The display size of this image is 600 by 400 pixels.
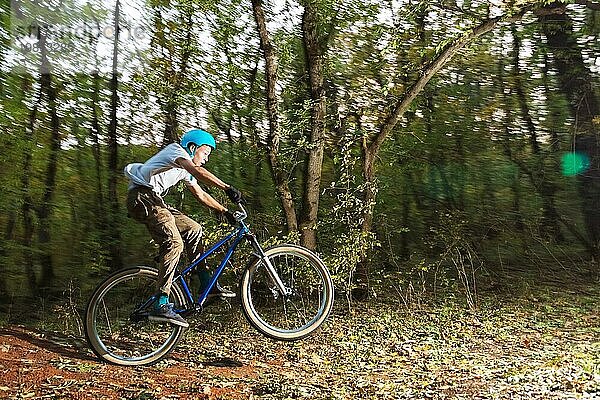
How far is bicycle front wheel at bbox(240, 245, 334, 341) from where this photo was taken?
3021mm

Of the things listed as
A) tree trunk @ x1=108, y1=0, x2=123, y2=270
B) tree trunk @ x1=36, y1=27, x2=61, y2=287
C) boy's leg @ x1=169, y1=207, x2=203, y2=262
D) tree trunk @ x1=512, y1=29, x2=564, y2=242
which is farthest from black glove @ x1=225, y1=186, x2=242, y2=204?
tree trunk @ x1=512, y1=29, x2=564, y2=242

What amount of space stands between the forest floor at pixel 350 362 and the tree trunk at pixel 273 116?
0.86 meters

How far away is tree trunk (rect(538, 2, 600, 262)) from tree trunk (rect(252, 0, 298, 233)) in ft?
10.1

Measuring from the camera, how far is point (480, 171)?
6.38 metres

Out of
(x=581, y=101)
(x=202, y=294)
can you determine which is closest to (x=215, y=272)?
(x=202, y=294)

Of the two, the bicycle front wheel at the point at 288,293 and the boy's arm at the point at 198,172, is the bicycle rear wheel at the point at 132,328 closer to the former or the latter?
the bicycle front wheel at the point at 288,293

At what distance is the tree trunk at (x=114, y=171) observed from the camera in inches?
233

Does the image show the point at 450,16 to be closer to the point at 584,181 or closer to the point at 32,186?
the point at 584,181

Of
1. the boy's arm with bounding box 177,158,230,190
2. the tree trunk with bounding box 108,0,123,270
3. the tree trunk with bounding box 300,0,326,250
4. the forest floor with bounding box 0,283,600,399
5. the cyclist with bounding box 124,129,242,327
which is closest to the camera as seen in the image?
the boy's arm with bounding box 177,158,230,190

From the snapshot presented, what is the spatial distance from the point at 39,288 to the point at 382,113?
352 centimetres

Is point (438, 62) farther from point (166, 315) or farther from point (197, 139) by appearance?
point (166, 315)

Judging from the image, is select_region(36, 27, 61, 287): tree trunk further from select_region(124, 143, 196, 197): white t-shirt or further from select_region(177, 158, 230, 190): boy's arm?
select_region(177, 158, 230, 190): boy's arm

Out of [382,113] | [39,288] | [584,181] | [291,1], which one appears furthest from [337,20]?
[39,288]

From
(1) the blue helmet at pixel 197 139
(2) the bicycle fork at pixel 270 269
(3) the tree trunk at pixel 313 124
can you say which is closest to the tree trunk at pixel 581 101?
(3) the tree trunk at pixel 313 124
